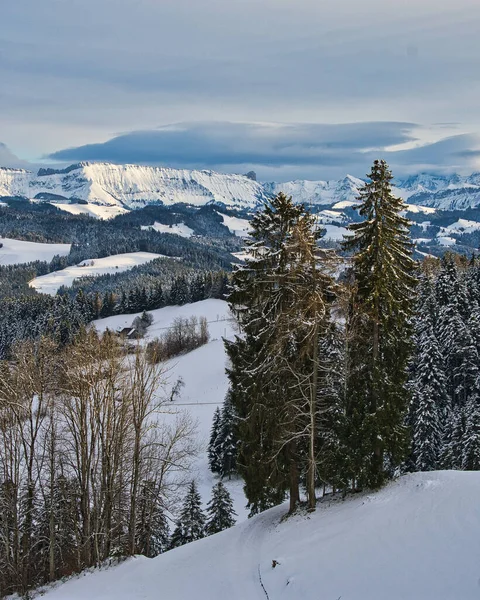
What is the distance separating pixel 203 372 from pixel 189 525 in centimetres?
5366

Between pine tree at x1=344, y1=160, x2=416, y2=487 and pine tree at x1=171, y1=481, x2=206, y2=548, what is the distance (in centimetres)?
1693

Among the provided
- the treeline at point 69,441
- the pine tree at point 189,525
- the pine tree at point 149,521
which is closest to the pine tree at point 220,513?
the pine tree at point 189,525

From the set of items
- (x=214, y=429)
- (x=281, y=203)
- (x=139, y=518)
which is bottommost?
(x=214, y=429)

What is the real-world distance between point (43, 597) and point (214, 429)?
38.2 m

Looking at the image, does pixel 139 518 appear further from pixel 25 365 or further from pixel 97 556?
pixel 25 365

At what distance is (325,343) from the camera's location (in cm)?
1830

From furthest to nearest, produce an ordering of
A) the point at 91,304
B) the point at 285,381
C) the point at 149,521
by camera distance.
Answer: the point at 91,304 < the point at 149,521 < the point at 285,381

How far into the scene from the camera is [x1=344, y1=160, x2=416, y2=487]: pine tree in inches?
642

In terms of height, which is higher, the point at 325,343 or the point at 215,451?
the point at 325,343

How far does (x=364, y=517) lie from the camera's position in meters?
14.9

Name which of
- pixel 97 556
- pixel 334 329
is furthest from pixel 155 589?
pixel 334 329

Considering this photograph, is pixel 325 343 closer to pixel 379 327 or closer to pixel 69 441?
pixel 379 327

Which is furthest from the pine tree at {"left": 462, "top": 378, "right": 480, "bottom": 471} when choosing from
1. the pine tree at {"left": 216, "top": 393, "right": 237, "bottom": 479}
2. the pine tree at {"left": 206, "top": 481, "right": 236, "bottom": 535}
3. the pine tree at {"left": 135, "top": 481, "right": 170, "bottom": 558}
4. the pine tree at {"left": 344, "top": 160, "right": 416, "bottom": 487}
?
the pine tree at {"left": 216, "top": 393, "right": 237, "bottom": 479}

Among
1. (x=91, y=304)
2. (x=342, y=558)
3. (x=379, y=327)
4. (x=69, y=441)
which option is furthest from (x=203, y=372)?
(x=342, y=558)
